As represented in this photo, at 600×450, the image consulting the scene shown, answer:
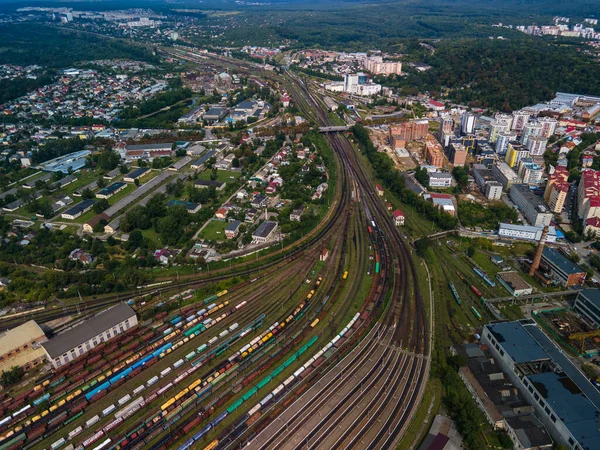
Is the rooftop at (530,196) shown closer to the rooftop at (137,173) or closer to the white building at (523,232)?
the white building at (523,232)

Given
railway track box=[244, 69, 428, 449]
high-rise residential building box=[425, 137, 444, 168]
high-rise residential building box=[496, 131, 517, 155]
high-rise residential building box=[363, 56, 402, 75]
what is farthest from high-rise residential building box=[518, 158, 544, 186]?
high-rise residential building box=[363, 56, 402, 75]

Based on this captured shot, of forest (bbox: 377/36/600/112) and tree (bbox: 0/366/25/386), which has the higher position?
forest (bbox: 377/36/600/112)

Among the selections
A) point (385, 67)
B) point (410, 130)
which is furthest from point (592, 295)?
point (385, 67)

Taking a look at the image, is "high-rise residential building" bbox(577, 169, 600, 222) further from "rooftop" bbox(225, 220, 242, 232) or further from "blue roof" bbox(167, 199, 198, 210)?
"blue roof" bbox(167, 199, 198, 210)

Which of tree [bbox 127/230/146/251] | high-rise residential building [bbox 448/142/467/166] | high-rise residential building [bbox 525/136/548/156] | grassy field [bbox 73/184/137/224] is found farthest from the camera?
high-rise residential building [bbox 525/136/548/156]

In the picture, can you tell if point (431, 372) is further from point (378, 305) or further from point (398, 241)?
point (398, 241)

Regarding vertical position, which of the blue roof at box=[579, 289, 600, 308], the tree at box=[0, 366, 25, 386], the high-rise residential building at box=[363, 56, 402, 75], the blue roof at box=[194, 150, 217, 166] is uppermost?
the high-rise residential building at box=[363, 56, 402, 75]

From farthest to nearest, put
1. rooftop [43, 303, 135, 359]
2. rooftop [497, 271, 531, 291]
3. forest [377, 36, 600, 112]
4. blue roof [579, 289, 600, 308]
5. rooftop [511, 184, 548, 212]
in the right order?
forest [377, 36, 600, 112] < rooftop [511, 184, 548, 212] < rooftop [497, 271, 531, 291] < blue roof [579, 289, 600, 308] < rooftop [43, 303, 135, 359]
